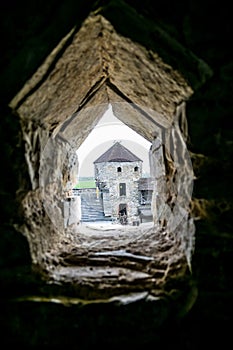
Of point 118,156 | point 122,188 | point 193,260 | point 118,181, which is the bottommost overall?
point 193,260

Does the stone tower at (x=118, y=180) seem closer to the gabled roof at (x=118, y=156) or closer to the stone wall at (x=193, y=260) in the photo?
the gabled roof at (x=118, y=156)

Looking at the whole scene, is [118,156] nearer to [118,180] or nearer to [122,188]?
[118,180]

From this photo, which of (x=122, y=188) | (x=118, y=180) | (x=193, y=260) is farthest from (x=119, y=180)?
(x=193, y=260)

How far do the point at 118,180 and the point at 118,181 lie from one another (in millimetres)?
47

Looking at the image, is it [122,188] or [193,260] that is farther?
[122,188]

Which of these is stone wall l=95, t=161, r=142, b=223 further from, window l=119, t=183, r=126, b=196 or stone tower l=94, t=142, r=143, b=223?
window l=119, t=183, r=126, b=196

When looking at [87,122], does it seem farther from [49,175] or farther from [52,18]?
[52,18]

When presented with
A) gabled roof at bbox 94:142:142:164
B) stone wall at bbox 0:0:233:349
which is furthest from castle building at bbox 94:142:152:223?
stone wall at bbox 0:0:233:349

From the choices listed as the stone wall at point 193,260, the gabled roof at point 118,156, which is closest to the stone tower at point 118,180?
the gabled roof at point 118,156

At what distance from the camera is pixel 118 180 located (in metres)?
13.0

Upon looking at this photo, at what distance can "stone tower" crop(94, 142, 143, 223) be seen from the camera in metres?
12.7

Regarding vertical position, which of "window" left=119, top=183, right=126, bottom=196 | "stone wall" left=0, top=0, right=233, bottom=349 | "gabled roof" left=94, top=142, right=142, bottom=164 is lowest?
"stone wall" left=0, top=0, right=233, bottom=349

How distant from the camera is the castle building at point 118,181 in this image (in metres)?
12.6

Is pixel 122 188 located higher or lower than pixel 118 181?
lower
